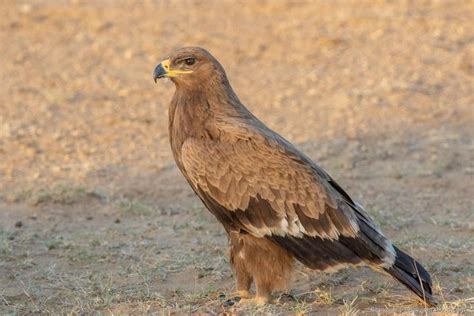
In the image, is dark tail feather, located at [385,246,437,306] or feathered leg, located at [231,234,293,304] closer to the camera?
dark tail feather, located at [385,246,437,306]

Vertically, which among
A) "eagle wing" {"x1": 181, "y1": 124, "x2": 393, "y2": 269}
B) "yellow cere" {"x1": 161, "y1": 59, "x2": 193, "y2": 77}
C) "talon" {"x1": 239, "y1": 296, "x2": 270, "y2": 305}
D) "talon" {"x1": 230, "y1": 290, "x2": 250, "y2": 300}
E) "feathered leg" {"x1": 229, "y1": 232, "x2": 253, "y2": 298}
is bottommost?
"talon" {"x1": 239, "y1": 296, "x2": 270, "y2": 305}

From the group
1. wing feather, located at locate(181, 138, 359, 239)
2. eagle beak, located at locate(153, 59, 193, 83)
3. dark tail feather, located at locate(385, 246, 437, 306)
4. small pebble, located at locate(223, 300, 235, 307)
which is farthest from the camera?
eagle beak, located at locate(153, 59, 193, 83)

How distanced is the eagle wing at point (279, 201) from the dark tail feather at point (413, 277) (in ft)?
0.33

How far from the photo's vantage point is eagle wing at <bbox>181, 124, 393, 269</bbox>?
6.48 meters

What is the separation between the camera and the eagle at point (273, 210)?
21.2 ft

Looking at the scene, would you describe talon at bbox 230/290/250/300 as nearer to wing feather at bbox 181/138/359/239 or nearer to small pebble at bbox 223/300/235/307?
small pebble at bbox 223/300/235/307

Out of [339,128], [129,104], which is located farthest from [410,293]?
[129,104]

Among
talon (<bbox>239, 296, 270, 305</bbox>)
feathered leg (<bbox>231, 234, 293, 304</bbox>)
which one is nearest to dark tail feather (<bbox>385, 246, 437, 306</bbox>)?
→ feathered leg (<bbox>231, 234, 293, 304</bbox>)

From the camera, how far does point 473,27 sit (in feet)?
49.4

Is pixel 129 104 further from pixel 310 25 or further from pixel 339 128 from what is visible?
pixel 310 25

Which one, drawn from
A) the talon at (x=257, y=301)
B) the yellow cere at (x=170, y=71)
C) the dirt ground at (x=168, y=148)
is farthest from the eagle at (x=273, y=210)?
the yellow cere at (x=170, y=71)

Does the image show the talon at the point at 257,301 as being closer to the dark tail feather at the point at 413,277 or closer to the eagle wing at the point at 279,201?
the eagle wing at the point at 279,201

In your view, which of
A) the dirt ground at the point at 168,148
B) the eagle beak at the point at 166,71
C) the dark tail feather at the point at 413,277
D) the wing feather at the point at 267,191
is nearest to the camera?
the dark tail feather at the point at 413,277

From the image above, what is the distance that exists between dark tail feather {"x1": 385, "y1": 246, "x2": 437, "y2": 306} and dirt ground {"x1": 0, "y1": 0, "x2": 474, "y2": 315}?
158mm
